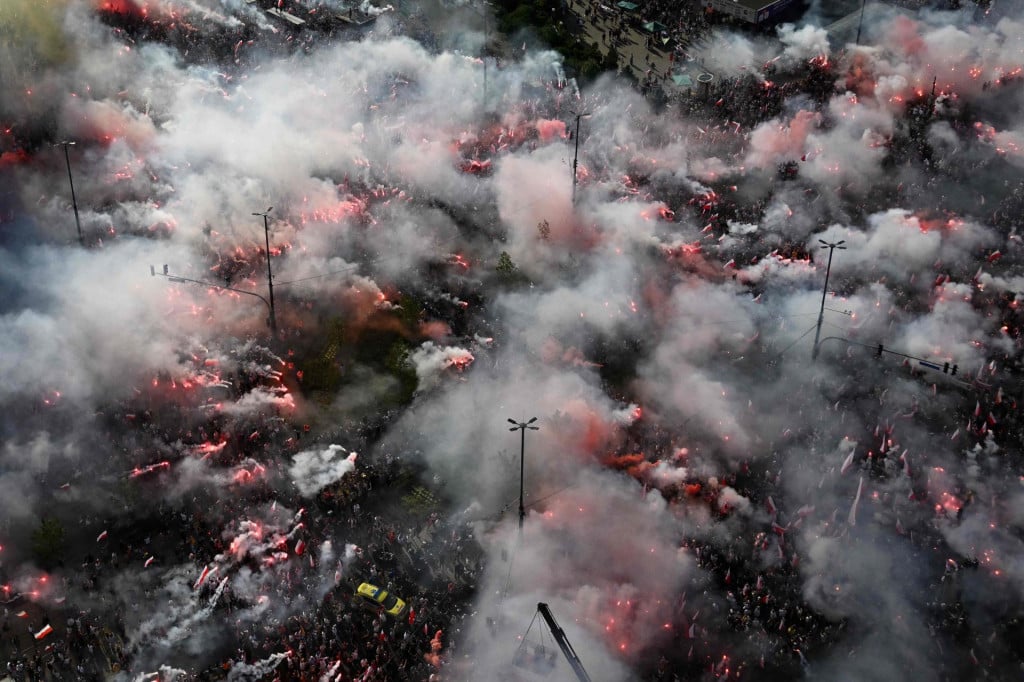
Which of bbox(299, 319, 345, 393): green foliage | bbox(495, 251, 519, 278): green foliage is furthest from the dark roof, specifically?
bbox(299, 319, 345, 393): green foliage

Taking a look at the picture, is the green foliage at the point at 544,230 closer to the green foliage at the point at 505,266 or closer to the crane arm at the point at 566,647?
the green foliage at the point at 505,266

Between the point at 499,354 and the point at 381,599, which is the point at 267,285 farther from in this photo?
the point at 381,599

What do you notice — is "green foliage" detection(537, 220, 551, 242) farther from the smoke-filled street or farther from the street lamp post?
the street lamp post

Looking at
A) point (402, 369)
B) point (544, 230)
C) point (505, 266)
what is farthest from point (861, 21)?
point (402, 369)

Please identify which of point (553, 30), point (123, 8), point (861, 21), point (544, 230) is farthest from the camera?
point (861, 21)

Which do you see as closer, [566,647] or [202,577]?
[566,647]
